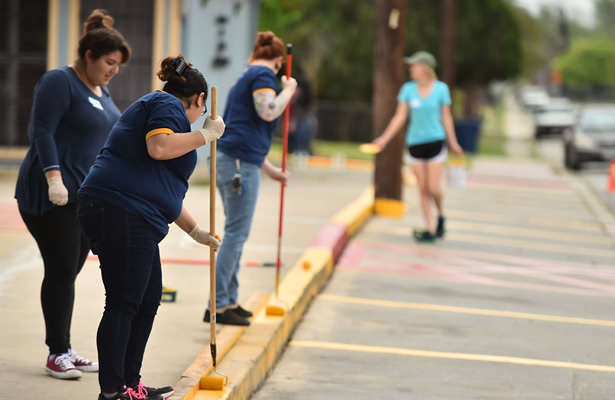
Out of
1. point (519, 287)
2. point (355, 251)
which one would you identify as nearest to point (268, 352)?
point (519, 287)

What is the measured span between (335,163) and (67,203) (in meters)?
16.8

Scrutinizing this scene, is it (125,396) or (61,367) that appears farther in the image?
(61,367)

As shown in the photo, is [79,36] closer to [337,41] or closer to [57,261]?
[57,261]

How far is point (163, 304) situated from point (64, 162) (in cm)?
189

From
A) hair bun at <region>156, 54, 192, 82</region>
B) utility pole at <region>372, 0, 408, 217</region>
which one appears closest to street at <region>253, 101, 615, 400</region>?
utility pole at <region>372, 0, 408, 217</region>

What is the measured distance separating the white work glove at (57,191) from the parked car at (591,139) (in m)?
21.2

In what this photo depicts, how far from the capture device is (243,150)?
639cm

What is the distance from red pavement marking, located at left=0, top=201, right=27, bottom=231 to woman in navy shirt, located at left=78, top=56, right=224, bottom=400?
18.7ft

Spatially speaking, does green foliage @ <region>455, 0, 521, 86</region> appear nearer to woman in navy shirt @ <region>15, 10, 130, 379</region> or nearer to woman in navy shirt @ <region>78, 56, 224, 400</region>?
woman in navy shirt @ <region>15, 10, 130, 379</region>

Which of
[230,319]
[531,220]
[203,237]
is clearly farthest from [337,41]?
[203,237]

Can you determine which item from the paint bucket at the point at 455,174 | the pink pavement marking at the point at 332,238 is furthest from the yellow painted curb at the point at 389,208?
the pink pavement marking at the point at 332,238

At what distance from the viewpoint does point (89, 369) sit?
205 inches

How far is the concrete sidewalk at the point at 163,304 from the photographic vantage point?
16.8 ft

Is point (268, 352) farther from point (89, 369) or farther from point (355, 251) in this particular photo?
point (355, 251)
